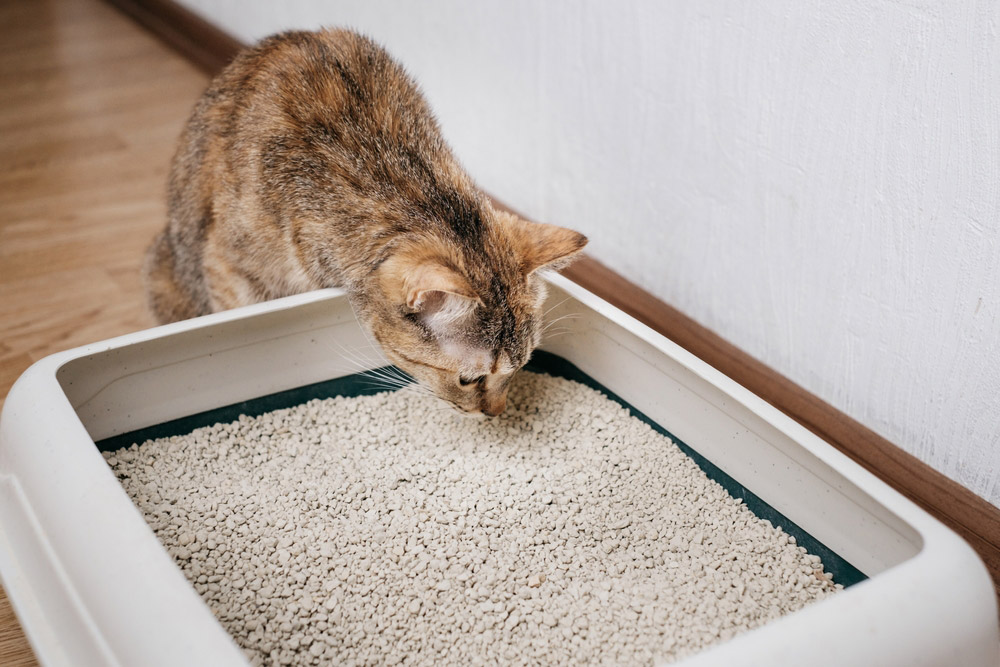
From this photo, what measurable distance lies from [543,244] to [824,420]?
56 centimetres

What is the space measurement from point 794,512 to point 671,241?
65 cm

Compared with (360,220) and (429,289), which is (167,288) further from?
(429,289)

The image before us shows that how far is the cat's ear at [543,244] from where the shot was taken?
4.04ft

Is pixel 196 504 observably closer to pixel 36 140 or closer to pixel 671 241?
pixel 671 241

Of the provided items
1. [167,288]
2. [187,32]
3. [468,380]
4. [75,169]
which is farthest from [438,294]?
[187,32]

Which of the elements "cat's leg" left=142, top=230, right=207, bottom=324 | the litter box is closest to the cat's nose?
the litter box

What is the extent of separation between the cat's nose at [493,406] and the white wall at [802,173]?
20.5 inches

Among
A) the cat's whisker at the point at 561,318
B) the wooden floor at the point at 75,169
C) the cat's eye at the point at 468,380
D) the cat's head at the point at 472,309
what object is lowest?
the wooden floor at the point at 75,169

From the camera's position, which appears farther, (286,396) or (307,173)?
(286,396)

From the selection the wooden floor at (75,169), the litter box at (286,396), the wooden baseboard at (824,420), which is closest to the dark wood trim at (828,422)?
the wooden baseboard at (824,420)

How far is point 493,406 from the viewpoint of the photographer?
1298 mm

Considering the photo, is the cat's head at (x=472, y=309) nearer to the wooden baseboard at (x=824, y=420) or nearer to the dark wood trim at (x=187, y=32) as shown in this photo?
the wooden baseboard at (x=824, y=420)

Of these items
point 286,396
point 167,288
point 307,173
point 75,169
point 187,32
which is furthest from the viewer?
point 187,32

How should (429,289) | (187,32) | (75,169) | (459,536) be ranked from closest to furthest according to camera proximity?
(429,289)
(459,536)
(75,169)
(187,32)
